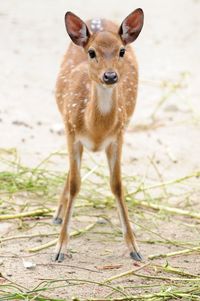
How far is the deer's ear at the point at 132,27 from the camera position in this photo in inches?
260

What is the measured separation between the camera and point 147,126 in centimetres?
1027

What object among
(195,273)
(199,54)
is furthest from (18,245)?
(199,54)

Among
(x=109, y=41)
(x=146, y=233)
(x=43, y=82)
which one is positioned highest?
(x=109, y=41)

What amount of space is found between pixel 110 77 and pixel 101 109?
0.52 meters

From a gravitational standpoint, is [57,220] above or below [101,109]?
below

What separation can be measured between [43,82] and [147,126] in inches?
71.0

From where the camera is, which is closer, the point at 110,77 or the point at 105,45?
the point at 110,77

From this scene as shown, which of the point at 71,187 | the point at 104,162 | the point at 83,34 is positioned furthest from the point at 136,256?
the point at 104,162

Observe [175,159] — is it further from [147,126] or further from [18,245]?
[18,245]

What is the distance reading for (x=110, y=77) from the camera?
20.1ft

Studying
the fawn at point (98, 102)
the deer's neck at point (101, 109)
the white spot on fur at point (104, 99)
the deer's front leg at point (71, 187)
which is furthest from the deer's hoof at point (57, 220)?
the white spot on fur at point (104, 99)

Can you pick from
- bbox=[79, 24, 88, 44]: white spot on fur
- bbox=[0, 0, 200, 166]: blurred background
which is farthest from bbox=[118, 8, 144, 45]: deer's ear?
bbox=[0, 0, 200, 166]: blurred background

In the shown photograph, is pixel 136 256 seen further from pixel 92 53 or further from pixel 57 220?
pixel 92 53

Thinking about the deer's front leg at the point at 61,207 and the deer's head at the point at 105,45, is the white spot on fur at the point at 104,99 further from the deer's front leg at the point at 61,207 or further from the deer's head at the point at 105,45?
the deer's front leg at the point at 61,207
